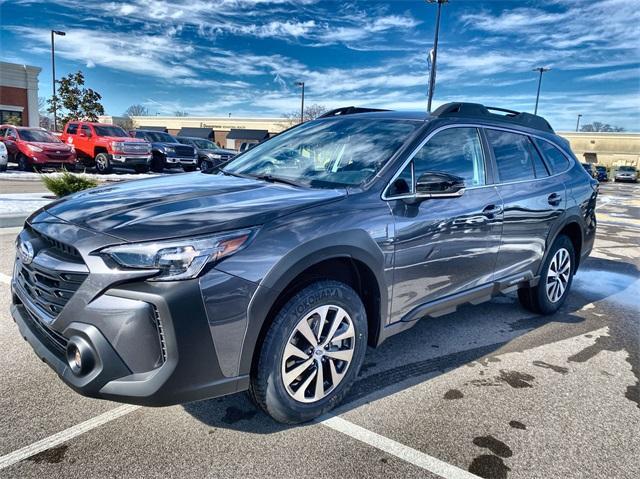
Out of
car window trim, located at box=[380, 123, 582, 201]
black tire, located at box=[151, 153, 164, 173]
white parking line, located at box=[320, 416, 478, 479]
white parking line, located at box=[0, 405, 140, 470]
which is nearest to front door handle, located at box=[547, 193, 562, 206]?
car window trim, located at box=[380, 123, 582, 201]

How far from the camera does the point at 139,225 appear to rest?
89.2 inches

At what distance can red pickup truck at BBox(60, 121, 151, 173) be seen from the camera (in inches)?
722

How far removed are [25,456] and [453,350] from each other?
9.71 ft

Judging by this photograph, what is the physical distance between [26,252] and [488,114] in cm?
351

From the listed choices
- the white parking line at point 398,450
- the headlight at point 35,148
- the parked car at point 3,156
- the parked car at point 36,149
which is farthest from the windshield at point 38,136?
the white parking line at point 398,450

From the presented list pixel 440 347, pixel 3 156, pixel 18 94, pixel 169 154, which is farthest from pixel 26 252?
pixel 18 94

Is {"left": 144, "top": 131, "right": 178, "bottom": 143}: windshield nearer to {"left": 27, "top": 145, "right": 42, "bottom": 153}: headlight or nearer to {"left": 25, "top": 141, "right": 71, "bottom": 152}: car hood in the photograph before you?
{"left": 25, "top": 141, "right": 71, "bottom": 152}: car hood

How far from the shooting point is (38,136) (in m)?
18.4

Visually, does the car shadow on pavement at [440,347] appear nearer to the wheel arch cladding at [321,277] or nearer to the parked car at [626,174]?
the wheel arch cladding at [321,277]

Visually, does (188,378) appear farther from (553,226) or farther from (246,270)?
(553,226)

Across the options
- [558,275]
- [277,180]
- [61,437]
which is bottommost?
[61,437]

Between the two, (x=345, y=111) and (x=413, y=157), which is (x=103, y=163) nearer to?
(x=345, y=111)

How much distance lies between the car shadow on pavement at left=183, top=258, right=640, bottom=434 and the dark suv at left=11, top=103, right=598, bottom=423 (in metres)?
0.31

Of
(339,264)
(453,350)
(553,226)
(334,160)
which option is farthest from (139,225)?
(553,226)
